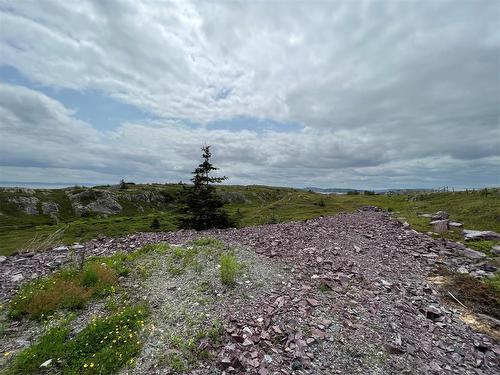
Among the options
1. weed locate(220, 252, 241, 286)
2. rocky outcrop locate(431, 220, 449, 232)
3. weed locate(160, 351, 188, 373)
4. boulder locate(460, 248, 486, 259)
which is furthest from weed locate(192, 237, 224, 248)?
rocky outcrop locate(431, 220, 449, 232)

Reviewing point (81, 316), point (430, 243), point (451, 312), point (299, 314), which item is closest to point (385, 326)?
point (299, 314)

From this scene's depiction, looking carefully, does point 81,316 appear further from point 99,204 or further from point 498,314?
point 99,204

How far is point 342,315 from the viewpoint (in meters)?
8.95

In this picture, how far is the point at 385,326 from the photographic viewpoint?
28.6 ft

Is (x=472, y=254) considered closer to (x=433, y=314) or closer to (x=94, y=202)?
(x=433, y=314)

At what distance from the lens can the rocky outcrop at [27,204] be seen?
9737 cm

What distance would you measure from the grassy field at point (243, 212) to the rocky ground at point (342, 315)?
251 inches

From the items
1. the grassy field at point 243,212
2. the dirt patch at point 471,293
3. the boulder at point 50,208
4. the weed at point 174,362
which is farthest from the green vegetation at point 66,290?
the boulder at point 50,208

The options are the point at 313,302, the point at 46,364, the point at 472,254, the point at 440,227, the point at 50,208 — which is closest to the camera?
the point at 46,364

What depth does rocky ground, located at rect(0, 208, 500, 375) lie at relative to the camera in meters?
7.17

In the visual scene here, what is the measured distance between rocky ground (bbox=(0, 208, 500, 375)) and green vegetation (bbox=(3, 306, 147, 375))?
3.23 feet

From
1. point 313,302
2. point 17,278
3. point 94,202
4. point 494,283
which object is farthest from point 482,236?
point 94,202

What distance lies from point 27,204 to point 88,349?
11950cm

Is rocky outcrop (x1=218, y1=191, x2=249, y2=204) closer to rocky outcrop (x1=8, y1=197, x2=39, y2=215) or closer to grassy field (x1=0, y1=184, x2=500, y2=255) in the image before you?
grassy field (x1=0, y1=184, x2=500, y2=255)
